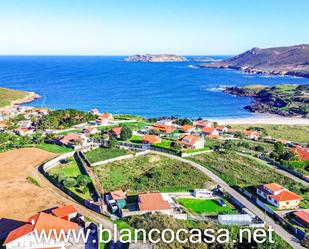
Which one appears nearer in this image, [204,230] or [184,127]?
[204,230]

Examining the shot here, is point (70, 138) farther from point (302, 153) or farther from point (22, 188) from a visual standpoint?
point (302, 153)

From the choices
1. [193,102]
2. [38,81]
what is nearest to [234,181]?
[193,102]

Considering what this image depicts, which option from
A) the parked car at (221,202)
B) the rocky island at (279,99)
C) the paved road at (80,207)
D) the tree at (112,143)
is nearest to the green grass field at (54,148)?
the tree at (112,143)

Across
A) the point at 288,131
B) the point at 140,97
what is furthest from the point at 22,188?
the point at 140,97

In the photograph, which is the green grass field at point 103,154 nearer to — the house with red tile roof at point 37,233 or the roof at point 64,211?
the roof at point 64,211

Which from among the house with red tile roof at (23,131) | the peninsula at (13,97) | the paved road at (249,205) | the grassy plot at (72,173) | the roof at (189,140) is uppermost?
Answer: the roof at (189,140)

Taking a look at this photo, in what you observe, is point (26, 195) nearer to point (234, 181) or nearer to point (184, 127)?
point (234, 181)
